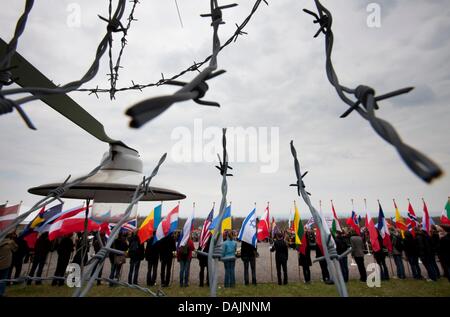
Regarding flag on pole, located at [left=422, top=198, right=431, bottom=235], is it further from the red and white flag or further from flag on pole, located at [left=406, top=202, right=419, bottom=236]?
the red and white flag

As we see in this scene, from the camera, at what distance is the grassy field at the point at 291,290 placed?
32.3ft

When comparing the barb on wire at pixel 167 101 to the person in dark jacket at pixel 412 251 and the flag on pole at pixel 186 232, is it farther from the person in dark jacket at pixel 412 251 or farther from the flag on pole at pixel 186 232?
the person in dark jacket at pixel 412 251

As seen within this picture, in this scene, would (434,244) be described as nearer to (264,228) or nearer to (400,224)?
(400,224)

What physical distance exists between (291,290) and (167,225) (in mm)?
6007

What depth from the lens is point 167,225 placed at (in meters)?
11.4

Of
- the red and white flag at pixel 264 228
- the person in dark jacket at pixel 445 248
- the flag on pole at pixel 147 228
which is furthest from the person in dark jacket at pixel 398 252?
the flag on pole at pixel 147 228

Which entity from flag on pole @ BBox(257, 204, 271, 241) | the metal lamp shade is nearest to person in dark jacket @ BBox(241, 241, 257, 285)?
flag on pole @ BBox(257, 204, 271, 241)

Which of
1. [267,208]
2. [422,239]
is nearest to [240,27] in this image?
[267,208]

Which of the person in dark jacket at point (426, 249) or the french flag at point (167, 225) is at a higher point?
the french flag at point (167, 225)

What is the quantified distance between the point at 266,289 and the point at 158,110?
12.4m

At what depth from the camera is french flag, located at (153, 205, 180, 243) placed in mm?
11156

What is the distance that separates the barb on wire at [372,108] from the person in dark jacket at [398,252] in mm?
15869
